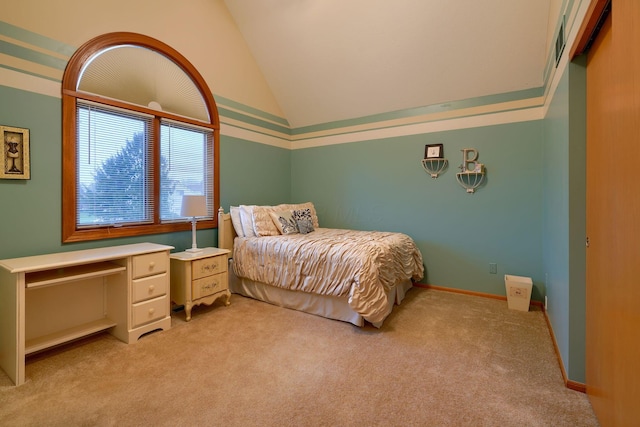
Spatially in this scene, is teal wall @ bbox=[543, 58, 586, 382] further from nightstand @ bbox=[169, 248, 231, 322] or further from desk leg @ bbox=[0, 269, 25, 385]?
desk leg @ bbox=[0, 269, 25, 385]

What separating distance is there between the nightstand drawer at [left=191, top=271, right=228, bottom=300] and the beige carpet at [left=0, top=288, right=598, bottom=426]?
0.26m

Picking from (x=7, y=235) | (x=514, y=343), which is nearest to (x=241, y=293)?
(x=7, y=235)

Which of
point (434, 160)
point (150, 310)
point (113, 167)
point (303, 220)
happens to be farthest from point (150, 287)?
point (434, 160)

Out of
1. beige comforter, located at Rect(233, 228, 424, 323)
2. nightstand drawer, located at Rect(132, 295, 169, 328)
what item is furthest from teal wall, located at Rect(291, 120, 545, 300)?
nightstand drawer, located at Rect(132, 295, 169, 328)

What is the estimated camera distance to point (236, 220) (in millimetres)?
3566

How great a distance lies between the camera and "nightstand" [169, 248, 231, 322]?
2732 millimetres

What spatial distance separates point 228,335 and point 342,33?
344 centimetres

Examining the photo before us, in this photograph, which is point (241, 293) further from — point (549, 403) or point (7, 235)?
point (549, 403)

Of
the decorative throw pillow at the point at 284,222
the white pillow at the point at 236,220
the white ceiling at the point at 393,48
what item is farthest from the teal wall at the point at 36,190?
the white ceiling at the point at 393,48

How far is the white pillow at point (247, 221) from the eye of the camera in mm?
3461

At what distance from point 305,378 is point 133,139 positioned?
2719 mm

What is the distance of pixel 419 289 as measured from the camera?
371cm

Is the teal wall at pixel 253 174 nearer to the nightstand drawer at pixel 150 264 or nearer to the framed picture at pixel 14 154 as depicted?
the nightstand drawer at pixel 150 264

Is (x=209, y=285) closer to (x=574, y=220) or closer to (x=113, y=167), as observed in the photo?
(x=113, y=167)
